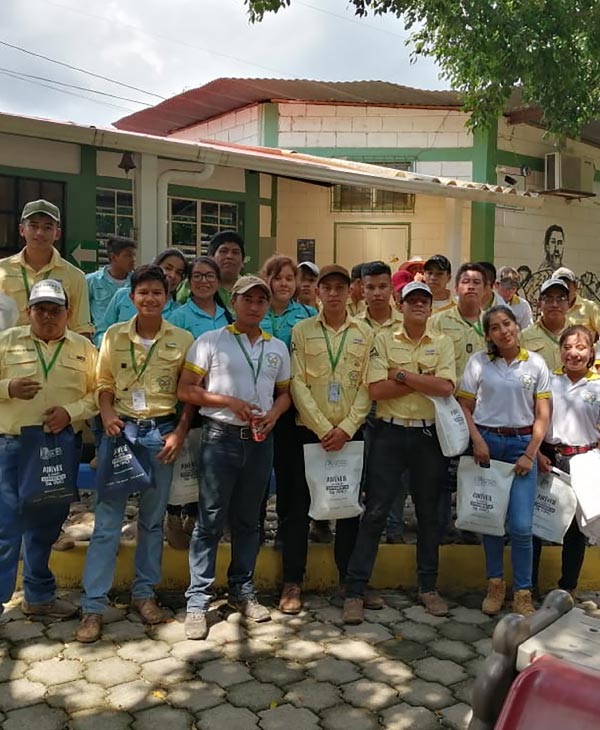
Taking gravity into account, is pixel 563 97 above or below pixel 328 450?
above

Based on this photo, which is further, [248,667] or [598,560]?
[598,560]

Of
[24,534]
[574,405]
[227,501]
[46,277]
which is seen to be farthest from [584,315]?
[24,534]

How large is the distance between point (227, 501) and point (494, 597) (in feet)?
5.43

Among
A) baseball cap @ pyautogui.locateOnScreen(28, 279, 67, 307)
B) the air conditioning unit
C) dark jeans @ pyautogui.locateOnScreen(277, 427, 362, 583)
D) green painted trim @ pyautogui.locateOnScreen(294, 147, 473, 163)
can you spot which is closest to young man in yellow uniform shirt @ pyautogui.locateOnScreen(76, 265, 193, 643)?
baseball cap @ pyautogui.locateOnScreen(28, 279, 67, 307)

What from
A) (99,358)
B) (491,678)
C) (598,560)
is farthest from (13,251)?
(491,678)

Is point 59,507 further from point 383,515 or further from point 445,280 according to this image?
point 445,280

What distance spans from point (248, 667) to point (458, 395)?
1.89 m

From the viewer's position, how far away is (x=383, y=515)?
421 centimetres

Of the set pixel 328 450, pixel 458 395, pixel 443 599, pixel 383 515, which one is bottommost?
pixel 443 599

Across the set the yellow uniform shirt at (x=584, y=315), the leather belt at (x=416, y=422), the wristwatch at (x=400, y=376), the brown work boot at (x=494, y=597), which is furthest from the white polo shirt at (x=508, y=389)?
the yellow uniform shirt at (x=584, y=315)

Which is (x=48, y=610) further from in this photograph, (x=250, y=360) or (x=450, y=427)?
(x=450, y=427)

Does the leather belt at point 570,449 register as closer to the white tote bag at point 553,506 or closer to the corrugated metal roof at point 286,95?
the white tote bag at point 553,506

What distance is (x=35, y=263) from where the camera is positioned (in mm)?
4320

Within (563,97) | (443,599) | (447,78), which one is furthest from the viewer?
(447,78)
